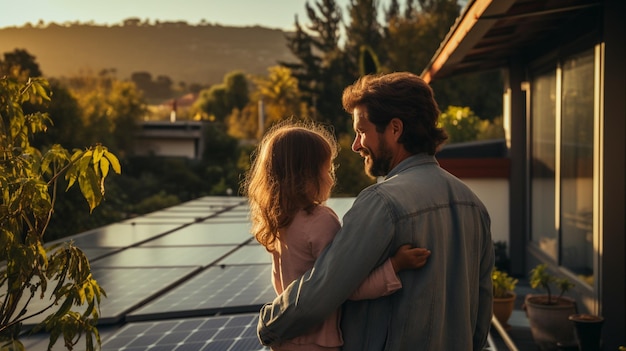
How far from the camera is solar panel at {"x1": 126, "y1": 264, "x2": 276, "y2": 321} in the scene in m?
5.58

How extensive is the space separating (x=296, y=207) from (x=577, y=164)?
490 cm

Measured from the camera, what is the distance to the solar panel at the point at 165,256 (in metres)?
7.95

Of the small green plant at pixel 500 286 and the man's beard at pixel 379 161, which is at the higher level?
the man's beard at pixel 379 161

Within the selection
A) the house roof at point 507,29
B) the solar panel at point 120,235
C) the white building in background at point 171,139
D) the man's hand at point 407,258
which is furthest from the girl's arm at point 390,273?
the white building in background at point 171,139

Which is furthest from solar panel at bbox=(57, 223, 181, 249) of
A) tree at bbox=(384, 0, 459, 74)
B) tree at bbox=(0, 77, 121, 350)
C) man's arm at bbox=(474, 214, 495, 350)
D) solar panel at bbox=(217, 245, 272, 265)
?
tree at bbox=(384, 0, 459, 74)

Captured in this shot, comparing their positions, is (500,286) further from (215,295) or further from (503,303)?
(215,295)

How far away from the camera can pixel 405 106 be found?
2.14 metres

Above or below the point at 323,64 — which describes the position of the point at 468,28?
below

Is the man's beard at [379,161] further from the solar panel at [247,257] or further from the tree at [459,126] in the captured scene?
the tree at [459,126]

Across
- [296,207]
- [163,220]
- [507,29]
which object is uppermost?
[507,29]

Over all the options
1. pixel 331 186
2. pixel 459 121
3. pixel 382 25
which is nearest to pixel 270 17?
pixel 382 25

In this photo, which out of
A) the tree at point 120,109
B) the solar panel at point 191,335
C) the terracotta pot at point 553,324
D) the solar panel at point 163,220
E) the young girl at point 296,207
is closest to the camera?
the young girl at point 296,207

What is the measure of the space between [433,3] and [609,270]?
60.3m

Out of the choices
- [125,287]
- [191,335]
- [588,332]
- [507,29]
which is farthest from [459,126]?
[191,335]
